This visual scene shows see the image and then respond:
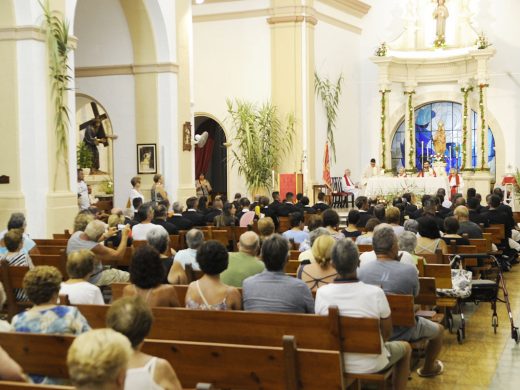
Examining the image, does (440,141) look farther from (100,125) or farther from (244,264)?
(244,264)

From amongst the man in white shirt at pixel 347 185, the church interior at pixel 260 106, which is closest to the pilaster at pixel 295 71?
the church interior at pixel 260 106

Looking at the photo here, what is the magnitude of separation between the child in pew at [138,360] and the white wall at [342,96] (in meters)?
19.3

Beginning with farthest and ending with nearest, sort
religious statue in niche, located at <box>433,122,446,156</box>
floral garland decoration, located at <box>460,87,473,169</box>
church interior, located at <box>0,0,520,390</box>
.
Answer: religious statue in niche, located at <box>433,122,446,156</box> → floral garland decoration, located at <box>460,87,473,169</box> → church interior, located at <box>0,0,520,390</box>

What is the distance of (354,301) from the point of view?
474 cm

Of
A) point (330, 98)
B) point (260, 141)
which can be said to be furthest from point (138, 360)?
point (330, 98)

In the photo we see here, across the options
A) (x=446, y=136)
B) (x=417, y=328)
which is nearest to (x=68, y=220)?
(x=417, y=328)

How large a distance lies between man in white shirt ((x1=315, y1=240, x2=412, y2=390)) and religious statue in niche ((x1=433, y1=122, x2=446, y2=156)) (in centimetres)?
2074

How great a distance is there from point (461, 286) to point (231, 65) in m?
16.5

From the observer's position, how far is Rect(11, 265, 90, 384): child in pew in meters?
4.34

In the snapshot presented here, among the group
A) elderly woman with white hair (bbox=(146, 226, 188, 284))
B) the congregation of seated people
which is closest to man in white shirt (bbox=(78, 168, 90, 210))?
the congregation of seated people

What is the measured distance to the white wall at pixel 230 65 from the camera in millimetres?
22500

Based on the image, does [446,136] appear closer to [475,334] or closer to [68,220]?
[68,220]

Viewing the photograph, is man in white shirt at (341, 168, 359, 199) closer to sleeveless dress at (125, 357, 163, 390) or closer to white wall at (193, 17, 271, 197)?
white wall at (193, 17, 271, 197)

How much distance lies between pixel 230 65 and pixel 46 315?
1911 centimetres
